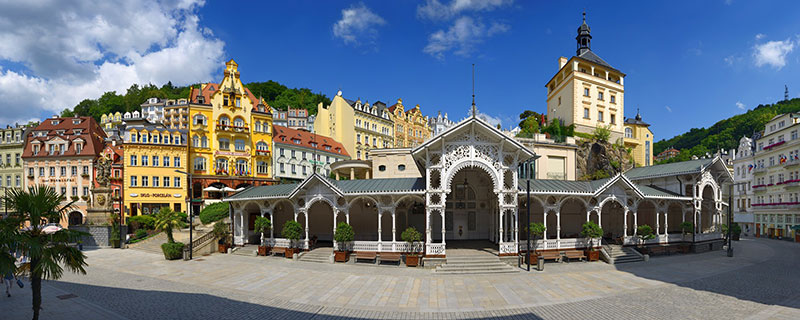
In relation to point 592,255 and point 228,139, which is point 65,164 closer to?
point 228,139

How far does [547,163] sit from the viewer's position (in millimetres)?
34906

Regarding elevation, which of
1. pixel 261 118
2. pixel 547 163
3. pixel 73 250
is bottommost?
pixel 73 250

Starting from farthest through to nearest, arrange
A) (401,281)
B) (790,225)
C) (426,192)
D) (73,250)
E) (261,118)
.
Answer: (261,118), (790,225), (426,192), (401,281), (73,250)

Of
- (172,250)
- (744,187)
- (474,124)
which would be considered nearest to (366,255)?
(474,124)

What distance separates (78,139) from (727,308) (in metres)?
62.7

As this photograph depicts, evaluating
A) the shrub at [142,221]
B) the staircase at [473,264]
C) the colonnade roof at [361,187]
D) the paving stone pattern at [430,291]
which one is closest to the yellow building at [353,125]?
the shrub at [142,221]

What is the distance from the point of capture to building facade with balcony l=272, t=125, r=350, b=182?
5072 cm

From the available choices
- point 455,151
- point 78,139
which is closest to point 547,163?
point 455,151

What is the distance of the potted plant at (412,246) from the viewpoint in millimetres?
20328

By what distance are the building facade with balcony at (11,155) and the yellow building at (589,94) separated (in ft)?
235

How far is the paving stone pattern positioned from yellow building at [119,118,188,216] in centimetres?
2446

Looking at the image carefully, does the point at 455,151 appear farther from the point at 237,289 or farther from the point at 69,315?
the point at 69,315

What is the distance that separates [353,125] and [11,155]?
4659cm

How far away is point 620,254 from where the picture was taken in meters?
22.6
